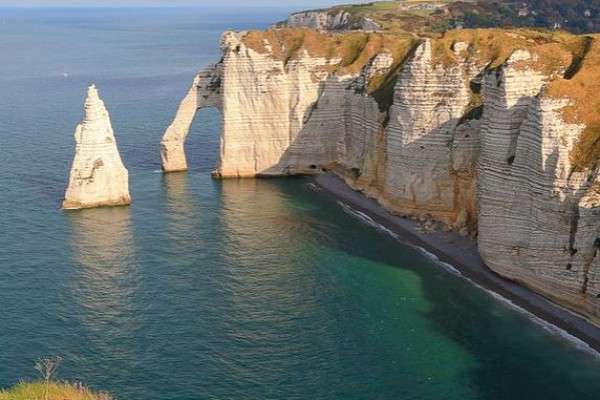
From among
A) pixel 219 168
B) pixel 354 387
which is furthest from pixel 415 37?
pixel 354 387

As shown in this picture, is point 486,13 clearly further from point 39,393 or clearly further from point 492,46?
point 39,393

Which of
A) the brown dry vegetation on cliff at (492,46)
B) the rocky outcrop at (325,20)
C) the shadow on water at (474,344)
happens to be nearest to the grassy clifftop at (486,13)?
the rocky outcrop at (325,20)

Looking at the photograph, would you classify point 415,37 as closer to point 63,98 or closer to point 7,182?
point 7,182

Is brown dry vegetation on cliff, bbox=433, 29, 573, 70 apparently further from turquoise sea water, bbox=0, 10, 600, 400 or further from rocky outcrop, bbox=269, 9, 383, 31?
rocky outcrop, bbox=269, 9, 383, 31

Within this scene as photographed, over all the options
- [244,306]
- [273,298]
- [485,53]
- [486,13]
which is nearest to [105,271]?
[244,306]

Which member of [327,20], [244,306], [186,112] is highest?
[327,20]

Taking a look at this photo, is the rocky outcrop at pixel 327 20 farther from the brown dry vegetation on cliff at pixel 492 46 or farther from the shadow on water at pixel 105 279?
the shadow on water at pixel 105 279
